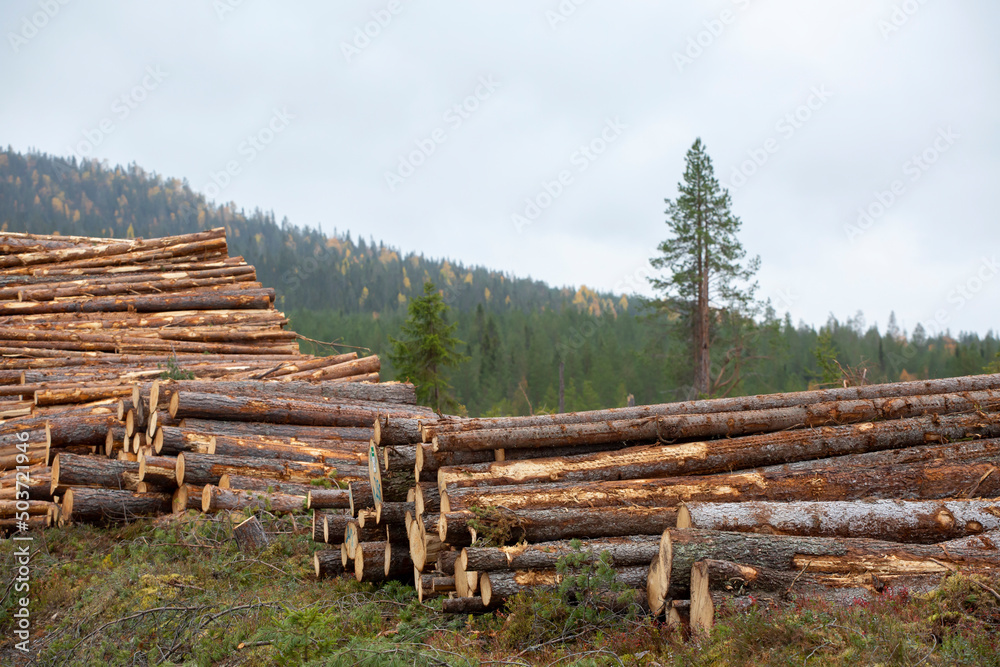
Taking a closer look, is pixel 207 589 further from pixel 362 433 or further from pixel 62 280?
pixel 62 280

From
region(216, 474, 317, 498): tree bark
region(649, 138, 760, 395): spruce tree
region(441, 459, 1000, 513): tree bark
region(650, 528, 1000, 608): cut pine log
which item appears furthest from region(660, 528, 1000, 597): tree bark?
region(649, 138, 760, 395): spruce tree

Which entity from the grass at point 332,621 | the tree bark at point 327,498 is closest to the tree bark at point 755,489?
the grass at point 332,621

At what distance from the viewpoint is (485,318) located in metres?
85.8

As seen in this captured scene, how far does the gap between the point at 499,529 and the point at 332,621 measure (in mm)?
1503

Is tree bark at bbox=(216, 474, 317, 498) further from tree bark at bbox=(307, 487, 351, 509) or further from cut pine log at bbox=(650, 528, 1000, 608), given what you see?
cut pine log at bbox=(650, 528, 1000, 608)

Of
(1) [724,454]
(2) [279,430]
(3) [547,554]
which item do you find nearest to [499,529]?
(3) [547,554]

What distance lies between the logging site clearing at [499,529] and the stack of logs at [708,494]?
0.07ft

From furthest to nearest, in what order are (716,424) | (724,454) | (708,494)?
(716,424) < (724,454) < (708,494)

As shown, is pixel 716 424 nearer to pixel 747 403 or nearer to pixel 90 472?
pixel 747 403

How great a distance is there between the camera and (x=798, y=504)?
511 centimetres

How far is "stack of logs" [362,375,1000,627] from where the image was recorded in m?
4.47

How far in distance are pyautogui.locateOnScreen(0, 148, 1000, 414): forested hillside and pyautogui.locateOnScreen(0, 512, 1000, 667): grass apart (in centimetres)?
470

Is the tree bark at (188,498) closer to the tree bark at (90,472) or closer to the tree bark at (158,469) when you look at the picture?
the tree bark at (158,469)

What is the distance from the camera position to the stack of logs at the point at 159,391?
8.55 metres
